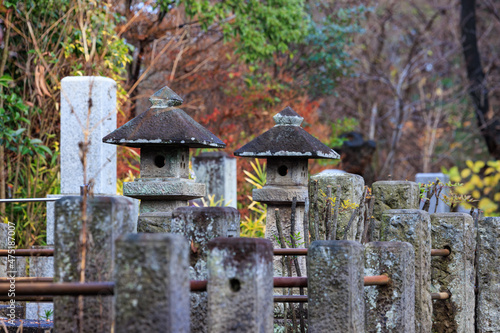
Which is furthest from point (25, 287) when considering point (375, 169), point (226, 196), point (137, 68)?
point (375, 169)

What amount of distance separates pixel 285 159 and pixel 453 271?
1.80 m

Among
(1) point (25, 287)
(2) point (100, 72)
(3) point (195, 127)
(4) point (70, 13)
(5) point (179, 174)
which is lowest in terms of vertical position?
(1) point (25, 287)

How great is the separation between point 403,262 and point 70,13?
5.78 meters

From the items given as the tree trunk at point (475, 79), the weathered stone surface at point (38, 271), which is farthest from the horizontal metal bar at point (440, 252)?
the tree trunk at point (475, 79)

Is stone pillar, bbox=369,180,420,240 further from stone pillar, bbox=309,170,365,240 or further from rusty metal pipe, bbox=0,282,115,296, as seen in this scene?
rusty metal pipe, bbox=0,282,115,296

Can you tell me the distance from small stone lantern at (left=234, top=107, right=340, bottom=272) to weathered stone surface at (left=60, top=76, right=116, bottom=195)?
155 centimetres

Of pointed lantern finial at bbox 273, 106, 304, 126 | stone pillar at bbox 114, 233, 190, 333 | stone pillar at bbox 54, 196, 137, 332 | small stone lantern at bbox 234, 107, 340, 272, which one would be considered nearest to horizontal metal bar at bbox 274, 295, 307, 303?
stone pillar at bbox 54, 196, 137, 332

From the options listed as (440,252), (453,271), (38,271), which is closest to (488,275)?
(453,271)

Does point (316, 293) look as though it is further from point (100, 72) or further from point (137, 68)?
point (137, 68)

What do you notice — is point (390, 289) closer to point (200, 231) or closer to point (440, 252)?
point (200, 231)

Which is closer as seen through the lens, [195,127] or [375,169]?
[195,127]

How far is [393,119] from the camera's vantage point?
56.9ft

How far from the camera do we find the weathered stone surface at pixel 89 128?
6.17 meters

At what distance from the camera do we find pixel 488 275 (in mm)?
4895
